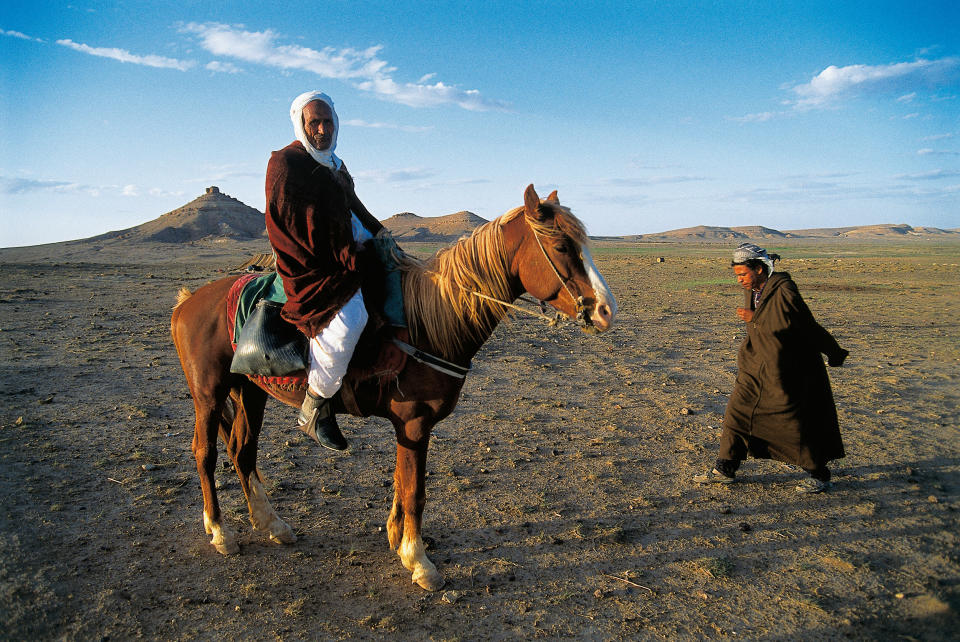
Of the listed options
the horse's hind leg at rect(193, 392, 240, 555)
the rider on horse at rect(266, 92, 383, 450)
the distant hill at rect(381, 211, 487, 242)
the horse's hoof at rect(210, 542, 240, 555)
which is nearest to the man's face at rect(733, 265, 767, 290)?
the rider on horse at rect(266, 92, 383, 450)

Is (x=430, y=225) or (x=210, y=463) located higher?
(x=430, y=225)

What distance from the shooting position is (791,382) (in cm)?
493

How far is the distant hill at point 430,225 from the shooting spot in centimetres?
10570

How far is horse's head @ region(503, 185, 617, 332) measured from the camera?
10.1 ft

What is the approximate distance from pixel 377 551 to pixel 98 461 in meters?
3.22

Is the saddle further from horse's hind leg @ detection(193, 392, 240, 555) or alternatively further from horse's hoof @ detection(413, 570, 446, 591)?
horse's hoof @ detection(413, 570, 446, 591)

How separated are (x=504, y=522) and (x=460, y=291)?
7.16ft

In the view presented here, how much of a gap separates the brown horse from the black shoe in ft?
0.44

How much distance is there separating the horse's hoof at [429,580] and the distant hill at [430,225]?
315ft

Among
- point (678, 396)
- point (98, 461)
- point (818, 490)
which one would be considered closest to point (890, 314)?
point (678, 396)

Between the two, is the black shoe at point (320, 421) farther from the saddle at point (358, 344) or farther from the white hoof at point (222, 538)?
the white hoof at point (222, 538)

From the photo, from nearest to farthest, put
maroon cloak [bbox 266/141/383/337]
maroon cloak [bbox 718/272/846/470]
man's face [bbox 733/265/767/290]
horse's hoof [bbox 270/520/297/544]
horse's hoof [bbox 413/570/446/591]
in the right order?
maroon cloak [bbox 266/141/383/337]
horse's hoof [bbox 413/570/446/591]
horse's hoof [bbox 270/520/297/544]
maroon cloak [bbox 718/272/846/470]
man's face [bbox 733/265/767/290]

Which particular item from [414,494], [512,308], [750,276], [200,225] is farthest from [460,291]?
[200,225]

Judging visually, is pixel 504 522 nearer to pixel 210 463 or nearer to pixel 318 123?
pixel 210 463
